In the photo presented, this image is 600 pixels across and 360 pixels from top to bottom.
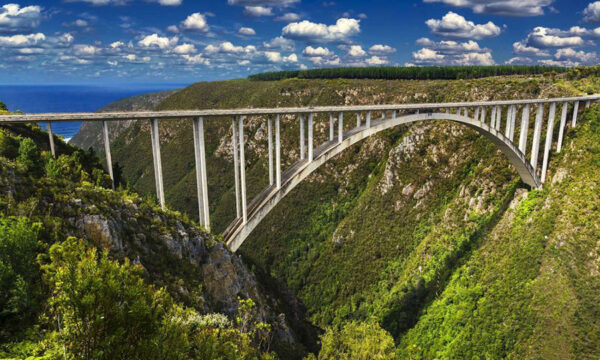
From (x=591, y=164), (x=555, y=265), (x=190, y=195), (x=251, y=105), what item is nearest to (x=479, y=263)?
(x=555, y=265)

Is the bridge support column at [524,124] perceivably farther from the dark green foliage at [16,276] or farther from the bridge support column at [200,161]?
the dark green foliage at [16,276]

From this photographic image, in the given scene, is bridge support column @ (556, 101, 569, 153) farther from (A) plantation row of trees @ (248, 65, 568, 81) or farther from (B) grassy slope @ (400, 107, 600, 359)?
(A) plantation row of trees @ (248, 65, 568, 81)

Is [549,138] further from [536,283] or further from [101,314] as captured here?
[101,314]

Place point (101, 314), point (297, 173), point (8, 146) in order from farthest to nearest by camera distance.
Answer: point (297, 173) → point (8, 146) → point (101, 314)

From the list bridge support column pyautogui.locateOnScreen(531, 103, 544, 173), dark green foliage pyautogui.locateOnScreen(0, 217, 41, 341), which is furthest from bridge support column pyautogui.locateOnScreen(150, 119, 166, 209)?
bridge support column pyautogui.locateOnScreen(531, 103, 544, 173)

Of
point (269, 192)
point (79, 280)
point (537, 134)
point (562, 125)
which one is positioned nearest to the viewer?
point (79, 280)

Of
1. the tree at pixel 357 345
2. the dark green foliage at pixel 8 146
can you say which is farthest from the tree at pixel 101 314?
the tree at pixel 357 345

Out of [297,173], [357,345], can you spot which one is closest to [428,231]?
[297,173]
